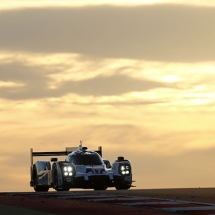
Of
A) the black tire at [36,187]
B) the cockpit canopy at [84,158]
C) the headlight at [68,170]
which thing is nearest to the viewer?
the headlight at [68,170]

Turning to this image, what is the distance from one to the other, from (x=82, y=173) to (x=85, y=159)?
1.46 metres

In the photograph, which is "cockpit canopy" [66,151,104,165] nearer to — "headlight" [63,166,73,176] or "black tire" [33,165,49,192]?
"headlight" [63,166,73,176]

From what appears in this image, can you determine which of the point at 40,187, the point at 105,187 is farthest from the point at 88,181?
the point at 40,187

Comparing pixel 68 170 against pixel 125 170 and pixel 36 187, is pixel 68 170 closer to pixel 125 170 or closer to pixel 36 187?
pixel 125 170

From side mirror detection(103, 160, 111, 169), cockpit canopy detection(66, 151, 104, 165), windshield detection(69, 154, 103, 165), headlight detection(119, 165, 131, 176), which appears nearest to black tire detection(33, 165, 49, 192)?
cockpit canopy detection(66, 151, 104, 165)

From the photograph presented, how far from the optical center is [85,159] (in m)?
34.7

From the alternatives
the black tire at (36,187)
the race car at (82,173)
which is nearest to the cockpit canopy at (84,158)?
the race car at (82,173)

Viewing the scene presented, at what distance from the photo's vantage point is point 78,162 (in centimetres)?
3444

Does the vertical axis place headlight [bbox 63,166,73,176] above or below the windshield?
below

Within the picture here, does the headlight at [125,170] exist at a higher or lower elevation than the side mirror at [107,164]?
lower

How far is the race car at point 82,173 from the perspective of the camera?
33.1 m

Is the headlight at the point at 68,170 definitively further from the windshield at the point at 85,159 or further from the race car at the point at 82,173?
the windshield at the point at 85,159

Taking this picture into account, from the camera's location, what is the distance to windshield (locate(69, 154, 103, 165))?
34500 millimetres

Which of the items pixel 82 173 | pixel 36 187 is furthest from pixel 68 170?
pixel 36 187
